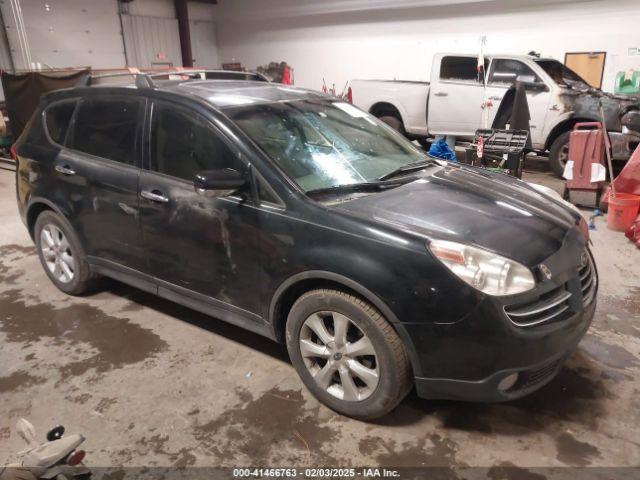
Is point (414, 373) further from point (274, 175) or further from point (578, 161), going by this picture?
point (578, 161)

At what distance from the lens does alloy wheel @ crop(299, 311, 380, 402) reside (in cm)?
226

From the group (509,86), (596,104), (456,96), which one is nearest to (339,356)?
(596,104)

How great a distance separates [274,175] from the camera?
2.41 meters

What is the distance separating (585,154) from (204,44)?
13701 millimetres

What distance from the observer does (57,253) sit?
147 inches

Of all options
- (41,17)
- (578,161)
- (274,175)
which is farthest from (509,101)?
(41,17)

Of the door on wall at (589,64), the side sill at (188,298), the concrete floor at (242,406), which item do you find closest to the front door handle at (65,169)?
the side sill at (188,298)

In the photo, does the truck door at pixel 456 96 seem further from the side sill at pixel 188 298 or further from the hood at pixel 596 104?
the side sill at pixel 188 298

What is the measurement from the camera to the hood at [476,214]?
2.13 m

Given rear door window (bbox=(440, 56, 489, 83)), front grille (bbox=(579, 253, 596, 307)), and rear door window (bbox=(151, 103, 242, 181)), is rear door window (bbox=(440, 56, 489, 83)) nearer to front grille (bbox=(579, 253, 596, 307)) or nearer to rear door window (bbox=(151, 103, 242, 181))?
Answer: front grille (bbox=(579, 253, 596, 307))

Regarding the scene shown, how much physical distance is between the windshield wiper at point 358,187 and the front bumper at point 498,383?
0.98 meters

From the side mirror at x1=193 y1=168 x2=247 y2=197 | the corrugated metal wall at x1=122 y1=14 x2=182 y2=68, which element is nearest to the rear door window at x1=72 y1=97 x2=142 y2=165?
the side mirror at x1=193 y1=168 x2=247 y2=197

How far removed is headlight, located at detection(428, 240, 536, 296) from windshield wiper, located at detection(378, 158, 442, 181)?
77cm

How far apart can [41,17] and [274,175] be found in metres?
12.6
